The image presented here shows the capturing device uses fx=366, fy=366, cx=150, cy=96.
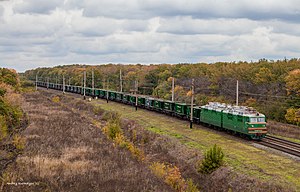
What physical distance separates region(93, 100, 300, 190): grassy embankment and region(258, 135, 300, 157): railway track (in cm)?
149

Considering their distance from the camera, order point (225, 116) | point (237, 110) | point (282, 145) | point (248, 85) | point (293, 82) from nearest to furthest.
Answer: point (282, 145) → point (237, 110) → point (225, 116) → point (293, 82) → point (248, 85)

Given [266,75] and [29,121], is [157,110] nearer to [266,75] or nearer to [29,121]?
[266,75]

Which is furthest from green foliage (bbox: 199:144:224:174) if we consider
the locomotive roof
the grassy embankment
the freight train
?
the locomotive roof

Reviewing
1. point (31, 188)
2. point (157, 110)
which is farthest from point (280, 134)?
point (31, 188)

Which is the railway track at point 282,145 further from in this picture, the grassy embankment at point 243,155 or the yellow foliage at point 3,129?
the yellow foliage at point 3,129

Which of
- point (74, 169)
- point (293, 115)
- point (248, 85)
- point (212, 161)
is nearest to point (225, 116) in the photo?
point (293, 115)

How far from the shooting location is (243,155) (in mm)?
29297

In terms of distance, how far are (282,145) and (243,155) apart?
595 centimetres

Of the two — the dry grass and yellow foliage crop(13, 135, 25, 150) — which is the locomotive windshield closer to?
the dry grass

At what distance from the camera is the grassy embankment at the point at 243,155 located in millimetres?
23453

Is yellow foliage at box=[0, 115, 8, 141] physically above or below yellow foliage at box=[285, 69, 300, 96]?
below

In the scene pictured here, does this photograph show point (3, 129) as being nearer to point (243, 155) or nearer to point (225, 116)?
point (243, 155)

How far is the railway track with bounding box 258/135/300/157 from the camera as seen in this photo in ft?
99.0

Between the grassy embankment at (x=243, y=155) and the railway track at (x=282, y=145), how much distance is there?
1492 millimetres
